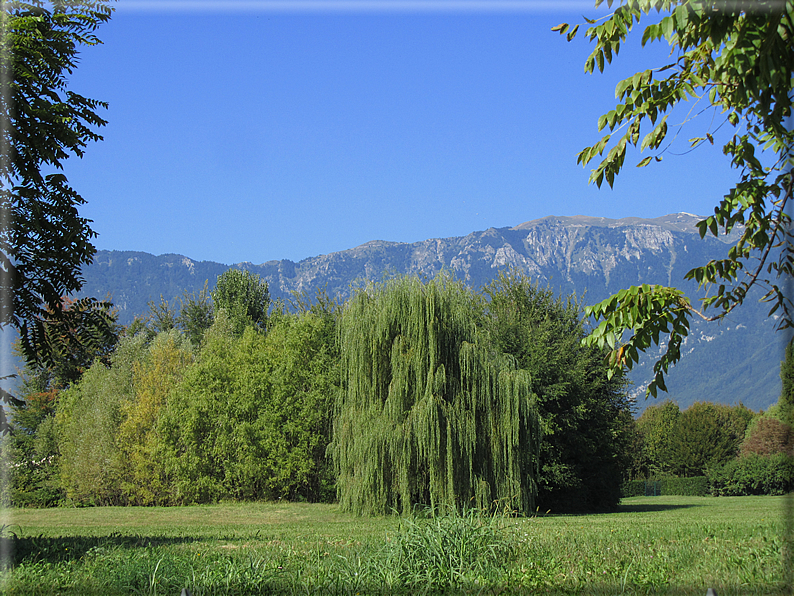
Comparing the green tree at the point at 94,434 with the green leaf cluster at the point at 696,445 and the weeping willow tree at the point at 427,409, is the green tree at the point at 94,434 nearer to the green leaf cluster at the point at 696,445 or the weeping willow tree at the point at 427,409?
the weeping willow tree at the point at 427,409

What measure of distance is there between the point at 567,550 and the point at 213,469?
75.2ft

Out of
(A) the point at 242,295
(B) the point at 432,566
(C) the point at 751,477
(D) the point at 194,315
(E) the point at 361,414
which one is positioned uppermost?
(A) the point at 242,295

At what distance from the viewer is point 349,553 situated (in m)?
7.37

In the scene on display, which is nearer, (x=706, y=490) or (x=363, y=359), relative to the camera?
(x=363, y=359)

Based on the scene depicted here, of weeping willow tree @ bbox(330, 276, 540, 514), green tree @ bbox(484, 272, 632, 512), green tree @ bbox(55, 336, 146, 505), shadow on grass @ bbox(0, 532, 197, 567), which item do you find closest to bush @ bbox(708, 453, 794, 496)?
green tree @ bbox(484, 272, 632, 512)

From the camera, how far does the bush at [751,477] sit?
123 feet

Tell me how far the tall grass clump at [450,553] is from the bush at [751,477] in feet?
125

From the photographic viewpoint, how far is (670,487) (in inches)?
1810

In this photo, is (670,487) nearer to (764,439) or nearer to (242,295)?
(764,439)

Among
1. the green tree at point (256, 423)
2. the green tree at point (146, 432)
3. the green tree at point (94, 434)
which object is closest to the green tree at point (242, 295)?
the green tree at point (146, 432)

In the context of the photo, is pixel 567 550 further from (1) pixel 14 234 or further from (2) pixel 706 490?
(2) pixel 706 490

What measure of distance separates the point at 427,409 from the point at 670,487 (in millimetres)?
38137

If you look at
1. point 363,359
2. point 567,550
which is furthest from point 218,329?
point 567,550

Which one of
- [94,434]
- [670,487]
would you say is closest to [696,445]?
[670,487]
